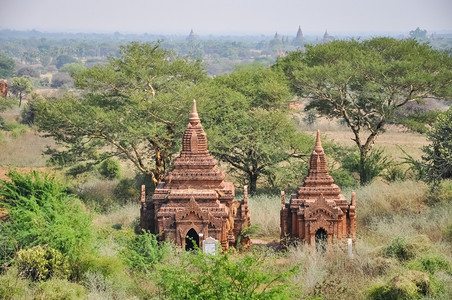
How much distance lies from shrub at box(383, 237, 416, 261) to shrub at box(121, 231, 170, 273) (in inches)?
257

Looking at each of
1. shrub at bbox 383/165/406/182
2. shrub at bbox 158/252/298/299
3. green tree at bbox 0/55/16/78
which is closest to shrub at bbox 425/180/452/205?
shrub at bbox 383/165/406/182

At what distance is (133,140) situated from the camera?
2947 cm

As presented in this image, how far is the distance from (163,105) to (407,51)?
46.4 feet

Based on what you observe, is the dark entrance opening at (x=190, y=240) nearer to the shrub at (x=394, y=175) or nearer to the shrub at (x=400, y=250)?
the shrub at (x=400, y=250)

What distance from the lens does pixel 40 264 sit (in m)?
17.5

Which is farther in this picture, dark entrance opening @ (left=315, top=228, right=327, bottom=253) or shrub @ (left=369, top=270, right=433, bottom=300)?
dark entrance opening @ (left=315, top=228, right=327, bottom=253)

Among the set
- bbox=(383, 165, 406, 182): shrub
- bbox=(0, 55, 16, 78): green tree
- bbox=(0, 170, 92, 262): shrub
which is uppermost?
bbox=(0, 55, 16, 78): green tree

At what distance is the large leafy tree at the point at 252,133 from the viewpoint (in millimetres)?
30516

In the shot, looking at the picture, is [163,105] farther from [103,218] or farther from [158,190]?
[158,190]

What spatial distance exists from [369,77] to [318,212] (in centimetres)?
1573

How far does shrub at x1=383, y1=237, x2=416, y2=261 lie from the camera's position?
63.9 ft

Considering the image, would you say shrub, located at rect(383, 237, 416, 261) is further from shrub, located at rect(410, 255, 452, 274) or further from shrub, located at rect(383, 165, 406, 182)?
shrub, located at rect(383, 165, 406, 182)

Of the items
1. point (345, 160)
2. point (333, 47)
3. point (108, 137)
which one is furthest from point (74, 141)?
point (333, 47)

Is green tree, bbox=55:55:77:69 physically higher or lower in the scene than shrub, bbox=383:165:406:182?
higher
